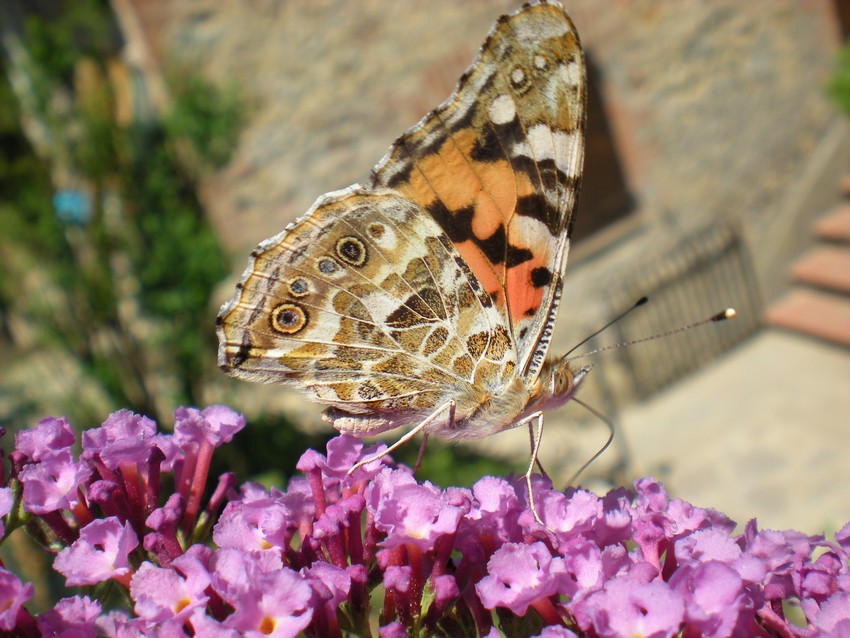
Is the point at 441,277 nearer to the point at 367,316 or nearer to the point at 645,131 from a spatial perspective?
the point at 367,316


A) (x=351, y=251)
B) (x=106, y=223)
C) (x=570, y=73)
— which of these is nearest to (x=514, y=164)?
(x=570, y=73)

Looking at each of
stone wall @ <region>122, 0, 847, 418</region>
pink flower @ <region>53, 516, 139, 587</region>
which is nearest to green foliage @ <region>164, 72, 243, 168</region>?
stone wall @ <region>122, 0, 847, 418</region>

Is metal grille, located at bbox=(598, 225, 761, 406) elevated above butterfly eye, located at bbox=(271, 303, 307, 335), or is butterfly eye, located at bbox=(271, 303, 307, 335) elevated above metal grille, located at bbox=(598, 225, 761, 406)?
butterfly eye, located at bbox=(271, 303, 307, 335)

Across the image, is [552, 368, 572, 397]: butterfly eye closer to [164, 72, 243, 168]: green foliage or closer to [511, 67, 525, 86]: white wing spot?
[511, 67, 525, 86]: white wing spot

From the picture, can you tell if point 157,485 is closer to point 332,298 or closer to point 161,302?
point 332,298

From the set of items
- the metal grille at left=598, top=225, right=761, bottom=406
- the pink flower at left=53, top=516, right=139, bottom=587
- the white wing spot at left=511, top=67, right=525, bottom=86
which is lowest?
the metal grille at left=598, top=225, right=761, bottom=406

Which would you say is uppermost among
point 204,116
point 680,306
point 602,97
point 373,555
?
point 204,116

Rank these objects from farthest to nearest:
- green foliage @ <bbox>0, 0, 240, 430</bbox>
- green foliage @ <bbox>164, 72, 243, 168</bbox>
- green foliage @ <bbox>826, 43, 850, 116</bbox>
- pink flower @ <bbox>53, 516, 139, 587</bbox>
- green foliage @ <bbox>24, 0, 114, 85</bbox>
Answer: green foliage @ <bbox>826, 43, 850, 116</bbox>, green foliage @ <bbox>164, 72, 243, 168</bbox>, green foliage @ <bbox>0, 0, 240, 430</bbox>, green foliage @ <bbox>24, 0, 114, 85</bbox>, pink flower @ <bbox>53, 516, 139, 587</bbox>

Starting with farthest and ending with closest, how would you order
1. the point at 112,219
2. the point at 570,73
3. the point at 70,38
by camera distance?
1. the point at 112,219
2. the point at 70,38
3. the point at 570,73
